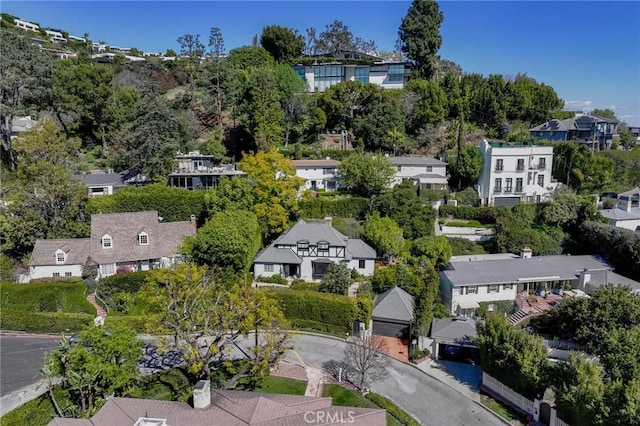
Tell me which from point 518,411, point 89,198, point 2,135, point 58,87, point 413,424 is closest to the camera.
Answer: point 413,424

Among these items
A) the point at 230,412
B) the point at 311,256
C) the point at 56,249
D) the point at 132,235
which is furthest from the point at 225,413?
the point at 56,249

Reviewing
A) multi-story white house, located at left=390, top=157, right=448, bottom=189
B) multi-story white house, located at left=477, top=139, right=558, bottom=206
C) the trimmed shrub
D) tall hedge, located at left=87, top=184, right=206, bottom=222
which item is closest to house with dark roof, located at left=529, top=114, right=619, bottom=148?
multi-story white house, located at left=477, top=139, right=558, bottom=206

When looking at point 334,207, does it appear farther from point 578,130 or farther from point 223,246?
point 578,130

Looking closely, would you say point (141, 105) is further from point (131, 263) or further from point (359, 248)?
point (359, 248)

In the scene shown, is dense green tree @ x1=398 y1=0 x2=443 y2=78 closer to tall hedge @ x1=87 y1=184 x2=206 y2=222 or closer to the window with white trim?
tall hedge @ x1=87 y1=184 x2=206 y2=222

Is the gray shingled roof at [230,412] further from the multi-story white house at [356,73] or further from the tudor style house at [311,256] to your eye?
the multi-story white house at [356,73]

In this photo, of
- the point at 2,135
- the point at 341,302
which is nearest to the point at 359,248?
the point at 341,302
